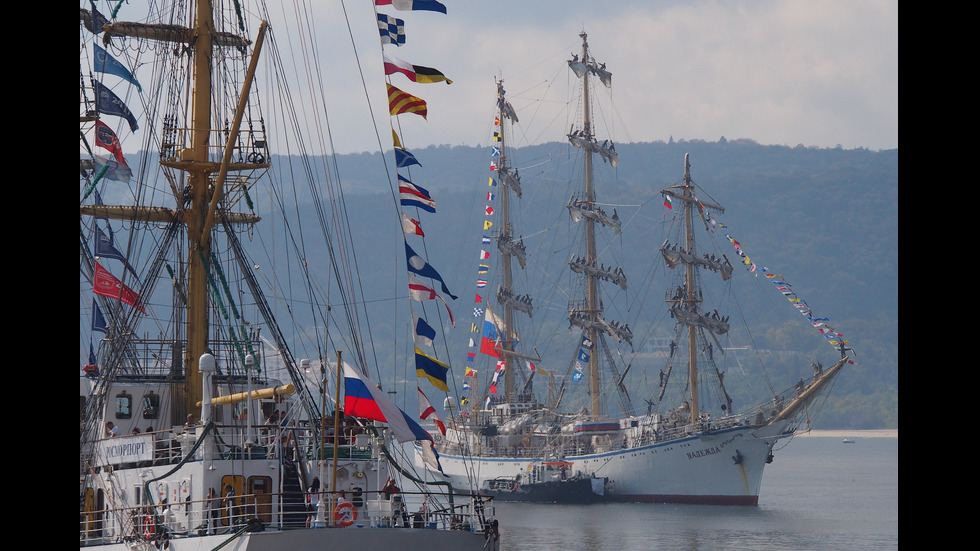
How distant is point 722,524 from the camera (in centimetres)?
6800

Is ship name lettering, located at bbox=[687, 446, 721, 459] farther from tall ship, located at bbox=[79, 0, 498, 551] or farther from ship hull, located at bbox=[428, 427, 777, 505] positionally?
tall ship, located at bbox=[79, 0, 498, 551]

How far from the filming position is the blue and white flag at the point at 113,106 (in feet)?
148

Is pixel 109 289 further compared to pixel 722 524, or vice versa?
pixel 722 524

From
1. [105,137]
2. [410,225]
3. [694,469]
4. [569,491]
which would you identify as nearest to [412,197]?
[410,225]

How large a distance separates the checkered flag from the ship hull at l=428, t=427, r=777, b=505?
55913 millimetres

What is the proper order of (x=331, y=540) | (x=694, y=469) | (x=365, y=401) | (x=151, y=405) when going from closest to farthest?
(x=365, y=401) → (x=331, y=540) → (x=151, y=405) → (x=694, y=469)

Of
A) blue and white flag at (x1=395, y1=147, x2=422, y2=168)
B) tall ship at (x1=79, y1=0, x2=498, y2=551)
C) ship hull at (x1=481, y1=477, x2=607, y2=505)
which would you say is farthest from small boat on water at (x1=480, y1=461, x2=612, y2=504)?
blue and white flag at (x1=395, y1=147, x2=422, y2=168)

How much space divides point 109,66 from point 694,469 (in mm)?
53423

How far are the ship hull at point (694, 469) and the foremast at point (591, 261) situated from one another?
8399 mm

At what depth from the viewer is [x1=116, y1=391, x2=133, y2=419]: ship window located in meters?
34.8

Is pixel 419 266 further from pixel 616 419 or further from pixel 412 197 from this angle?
pixel 616 419

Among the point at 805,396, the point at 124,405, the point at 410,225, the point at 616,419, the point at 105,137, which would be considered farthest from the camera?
the point at 616,419
